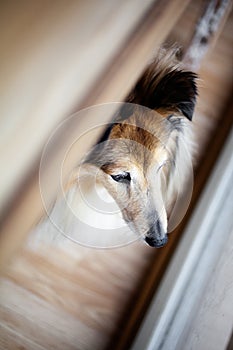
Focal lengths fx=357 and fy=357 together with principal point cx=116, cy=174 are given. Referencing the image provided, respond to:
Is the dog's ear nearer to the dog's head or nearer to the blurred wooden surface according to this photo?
the dog's head

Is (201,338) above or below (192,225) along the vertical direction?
below

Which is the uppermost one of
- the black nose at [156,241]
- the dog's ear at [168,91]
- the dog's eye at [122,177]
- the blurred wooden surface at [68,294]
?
the dog's ear at [168,91]

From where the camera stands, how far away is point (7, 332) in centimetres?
58

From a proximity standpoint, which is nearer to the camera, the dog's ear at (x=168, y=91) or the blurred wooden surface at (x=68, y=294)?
the blurred wooden surface at (x=68, y=294)

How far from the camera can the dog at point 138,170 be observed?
0.64 m

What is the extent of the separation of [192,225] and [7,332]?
0.44 m

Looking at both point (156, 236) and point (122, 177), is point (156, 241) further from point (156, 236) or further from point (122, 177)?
point (122, 177)

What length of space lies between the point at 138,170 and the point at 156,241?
0.53 ft

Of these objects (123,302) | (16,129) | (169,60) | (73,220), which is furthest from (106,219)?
(169,60)

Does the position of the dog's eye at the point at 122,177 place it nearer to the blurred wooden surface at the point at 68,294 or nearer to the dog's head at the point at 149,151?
the dog's head at the point at 149,151

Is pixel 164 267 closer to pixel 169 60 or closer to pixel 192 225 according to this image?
pixel 192 225

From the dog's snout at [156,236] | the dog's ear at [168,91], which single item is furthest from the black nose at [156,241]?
the dog's ear at [168,91]

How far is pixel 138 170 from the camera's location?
685mm

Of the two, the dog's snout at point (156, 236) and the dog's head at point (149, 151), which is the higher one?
the dog's head at point (149, 151)
